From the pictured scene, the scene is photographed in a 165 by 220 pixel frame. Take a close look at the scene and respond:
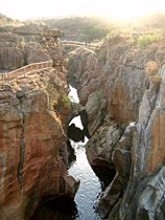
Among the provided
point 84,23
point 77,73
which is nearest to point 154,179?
point 77,73

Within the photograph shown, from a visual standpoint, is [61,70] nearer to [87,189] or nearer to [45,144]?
[87,189]

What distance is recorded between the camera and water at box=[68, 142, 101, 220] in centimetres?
3878

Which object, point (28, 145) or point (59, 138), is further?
point (59, 138)

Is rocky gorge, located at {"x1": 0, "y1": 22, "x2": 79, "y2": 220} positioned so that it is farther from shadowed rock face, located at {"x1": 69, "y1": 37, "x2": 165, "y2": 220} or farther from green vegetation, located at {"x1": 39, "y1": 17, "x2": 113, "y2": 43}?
green vegetation, located at {"x1": 39, "y1": 17, "x2": 113, "y2": 43}

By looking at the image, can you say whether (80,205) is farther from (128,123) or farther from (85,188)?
(128,123)

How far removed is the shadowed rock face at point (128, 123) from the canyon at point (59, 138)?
0.07 metres

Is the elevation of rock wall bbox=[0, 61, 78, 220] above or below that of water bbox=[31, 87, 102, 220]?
above

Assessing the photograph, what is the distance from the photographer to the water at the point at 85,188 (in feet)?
127

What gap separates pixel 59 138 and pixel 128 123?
16985 millimetres

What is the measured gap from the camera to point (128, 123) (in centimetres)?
5062

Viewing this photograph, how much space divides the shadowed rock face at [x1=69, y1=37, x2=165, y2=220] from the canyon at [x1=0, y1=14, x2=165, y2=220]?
74mm

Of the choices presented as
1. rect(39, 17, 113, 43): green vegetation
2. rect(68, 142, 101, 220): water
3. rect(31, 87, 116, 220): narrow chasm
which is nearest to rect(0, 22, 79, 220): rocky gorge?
rect(31, 87, 116, 220): narrow chasm

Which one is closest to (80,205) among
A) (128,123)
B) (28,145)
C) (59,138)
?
(59,138)

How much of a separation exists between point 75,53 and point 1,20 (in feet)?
140
